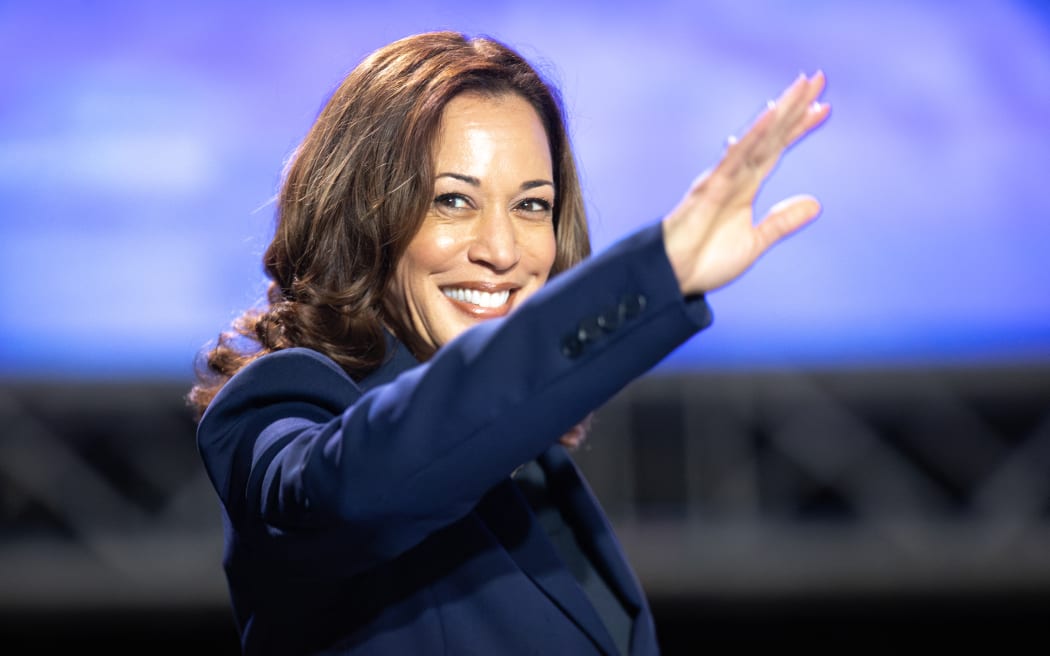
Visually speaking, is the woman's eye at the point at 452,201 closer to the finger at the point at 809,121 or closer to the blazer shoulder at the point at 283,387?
the blazer shoulder at the point at 283,387

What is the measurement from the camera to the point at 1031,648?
10.7 feet

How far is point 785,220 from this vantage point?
0.89 m

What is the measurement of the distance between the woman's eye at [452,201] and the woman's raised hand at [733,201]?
524 mm

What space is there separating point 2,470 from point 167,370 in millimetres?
753

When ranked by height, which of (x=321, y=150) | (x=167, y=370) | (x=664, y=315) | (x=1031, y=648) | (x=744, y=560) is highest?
(x=167, y=370)

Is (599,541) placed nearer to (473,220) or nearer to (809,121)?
(473,220)

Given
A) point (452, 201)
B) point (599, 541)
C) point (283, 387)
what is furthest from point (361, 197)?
point (599, 541)

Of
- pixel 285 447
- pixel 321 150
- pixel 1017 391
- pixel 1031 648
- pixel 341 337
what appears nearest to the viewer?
pixel 285 447

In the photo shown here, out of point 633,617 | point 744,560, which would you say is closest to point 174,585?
point 744,560

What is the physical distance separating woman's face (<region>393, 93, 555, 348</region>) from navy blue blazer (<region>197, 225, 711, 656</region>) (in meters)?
0.17

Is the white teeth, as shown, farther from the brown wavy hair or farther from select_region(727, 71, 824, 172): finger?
select_region(727, 71, 824, 172): finger

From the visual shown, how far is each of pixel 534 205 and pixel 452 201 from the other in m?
0.14

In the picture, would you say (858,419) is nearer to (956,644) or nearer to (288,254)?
(956,644)

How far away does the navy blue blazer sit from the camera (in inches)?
32.8
